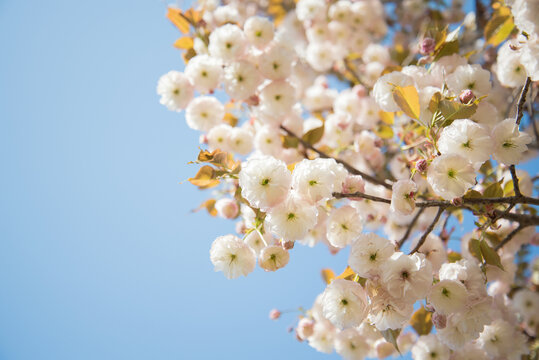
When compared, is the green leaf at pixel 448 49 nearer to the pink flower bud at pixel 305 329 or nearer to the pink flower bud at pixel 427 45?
the pink flower bud at pixel 427 45

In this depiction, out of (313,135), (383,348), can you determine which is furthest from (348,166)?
(383,348)

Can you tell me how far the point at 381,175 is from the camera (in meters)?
2.05

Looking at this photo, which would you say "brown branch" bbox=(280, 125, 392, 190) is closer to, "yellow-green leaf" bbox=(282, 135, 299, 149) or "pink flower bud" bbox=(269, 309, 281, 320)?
"yellow-green leaf" bbox=(282, 135, 299, 149)

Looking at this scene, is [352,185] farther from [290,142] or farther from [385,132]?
[385,132]

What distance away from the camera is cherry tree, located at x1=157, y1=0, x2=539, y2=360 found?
32.8 inches

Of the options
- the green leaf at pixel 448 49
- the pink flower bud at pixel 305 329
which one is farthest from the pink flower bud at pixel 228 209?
the green leaf at pixel 448 49

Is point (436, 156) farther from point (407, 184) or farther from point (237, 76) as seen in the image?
point (237, 76)

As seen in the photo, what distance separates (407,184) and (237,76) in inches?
29.6

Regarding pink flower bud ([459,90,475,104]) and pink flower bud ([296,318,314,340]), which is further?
pink flower bud ([296,318,314,340])

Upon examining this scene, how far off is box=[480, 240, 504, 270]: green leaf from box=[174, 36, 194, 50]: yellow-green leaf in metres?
1.28

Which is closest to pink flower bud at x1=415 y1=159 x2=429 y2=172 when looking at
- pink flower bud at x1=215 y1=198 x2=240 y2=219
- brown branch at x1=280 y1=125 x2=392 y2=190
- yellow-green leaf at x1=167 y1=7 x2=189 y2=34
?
brown branch at x1=280 y1=125 x2=392 y2=190

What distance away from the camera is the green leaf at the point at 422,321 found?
1.17 metres

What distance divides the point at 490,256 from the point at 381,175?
3.76ft

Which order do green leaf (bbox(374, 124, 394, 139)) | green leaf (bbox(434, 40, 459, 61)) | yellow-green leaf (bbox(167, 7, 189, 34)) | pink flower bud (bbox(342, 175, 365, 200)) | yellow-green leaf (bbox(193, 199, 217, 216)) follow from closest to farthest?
pink flower bud (bbox(342, 175, 365, 200)) → green leaf (bbox(434, 40, 459, 61)) → yellow-green leaf (bbox(193, 199, 217, 216)) → yellow-green leaf (bbox(167, 7, 189, 34)) → green leaf (bbox(374, 124, 394, 139))
